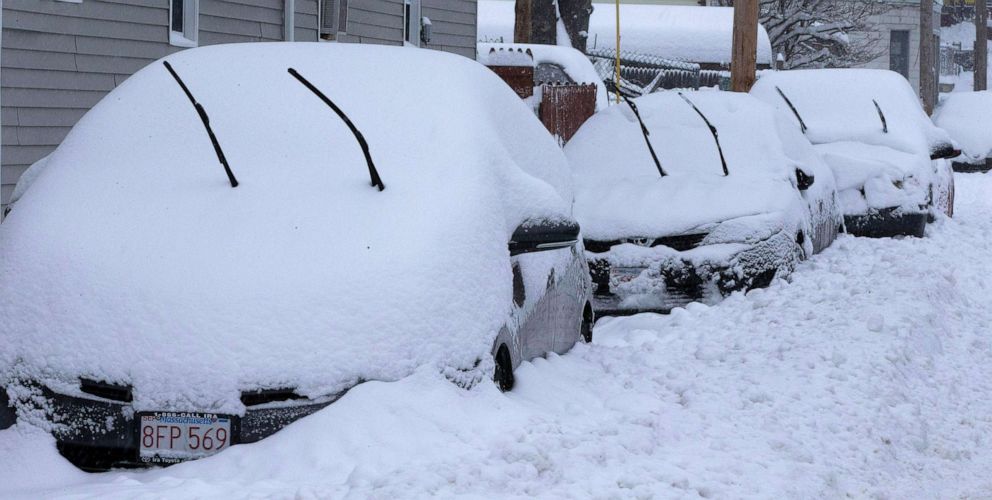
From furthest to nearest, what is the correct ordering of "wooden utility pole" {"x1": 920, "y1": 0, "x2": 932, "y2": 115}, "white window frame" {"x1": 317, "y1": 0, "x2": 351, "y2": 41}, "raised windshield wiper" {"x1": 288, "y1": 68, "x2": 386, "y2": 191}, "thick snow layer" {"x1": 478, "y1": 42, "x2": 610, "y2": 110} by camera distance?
"wooden utility pole" {"x1": 920, "y1": 0, "x2": 932, "y2": 115} < "thick snow layer" {"x1": 478, "y1": 42, "x2": 610, "y2": 110} < "white window frame" {"x1": 317, "y1": 0, "x2": 351, "y2": 41} < "raised windshield wiper" {"x1": 288, "y1": 68, "x2": 386, "y2": 191}

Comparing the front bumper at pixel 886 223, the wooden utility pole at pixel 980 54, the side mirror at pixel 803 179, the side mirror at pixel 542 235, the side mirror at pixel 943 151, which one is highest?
the wooden utility pole at pixel 980 54

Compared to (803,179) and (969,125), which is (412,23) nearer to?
(803,179)

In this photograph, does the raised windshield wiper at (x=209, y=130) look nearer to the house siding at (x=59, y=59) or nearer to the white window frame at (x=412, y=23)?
the house siding at (x=59, y=59)

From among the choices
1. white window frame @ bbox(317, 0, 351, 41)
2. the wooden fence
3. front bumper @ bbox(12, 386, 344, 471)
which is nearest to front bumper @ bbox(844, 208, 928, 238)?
white window frame @ bbox(317, 0, 351, 41)

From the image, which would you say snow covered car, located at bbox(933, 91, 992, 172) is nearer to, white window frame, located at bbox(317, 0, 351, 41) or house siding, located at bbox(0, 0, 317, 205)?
white window frame, located at bbox(317, 0, 351, 41)

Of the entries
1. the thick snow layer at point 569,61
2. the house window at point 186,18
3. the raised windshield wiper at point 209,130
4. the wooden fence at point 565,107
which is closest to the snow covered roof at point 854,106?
the house window at point 186,18

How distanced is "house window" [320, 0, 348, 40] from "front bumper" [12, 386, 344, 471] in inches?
574

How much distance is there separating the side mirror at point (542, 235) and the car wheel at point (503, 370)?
0.44m

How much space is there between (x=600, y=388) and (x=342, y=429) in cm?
194

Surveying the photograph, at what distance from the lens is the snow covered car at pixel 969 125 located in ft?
95.5

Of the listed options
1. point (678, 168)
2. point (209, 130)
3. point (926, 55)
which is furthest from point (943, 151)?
point (926, 55)

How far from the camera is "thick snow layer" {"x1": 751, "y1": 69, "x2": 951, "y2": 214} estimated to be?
13.9 metres

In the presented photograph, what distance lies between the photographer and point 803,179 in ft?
36.9

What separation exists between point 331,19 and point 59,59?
6.62m
